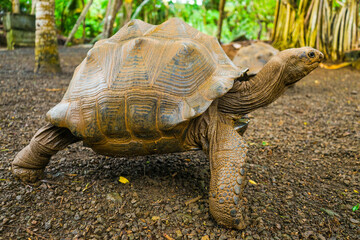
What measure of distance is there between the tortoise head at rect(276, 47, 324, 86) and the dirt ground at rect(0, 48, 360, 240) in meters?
1.02

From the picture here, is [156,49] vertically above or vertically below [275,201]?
above

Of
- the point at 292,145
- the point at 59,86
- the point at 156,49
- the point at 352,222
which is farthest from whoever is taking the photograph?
the point at 59,86

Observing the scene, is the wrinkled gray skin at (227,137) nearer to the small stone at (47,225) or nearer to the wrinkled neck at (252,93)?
the wrinkled neck at (252,93)

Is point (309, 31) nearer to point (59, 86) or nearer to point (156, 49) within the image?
point (59, 86)

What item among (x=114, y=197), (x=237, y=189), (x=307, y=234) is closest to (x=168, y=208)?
(x=114, y=197)

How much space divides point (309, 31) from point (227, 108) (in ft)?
26.3

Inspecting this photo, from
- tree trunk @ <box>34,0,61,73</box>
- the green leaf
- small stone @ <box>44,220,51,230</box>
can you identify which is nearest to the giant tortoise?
small stone @ <box>44,220,51,230</box>

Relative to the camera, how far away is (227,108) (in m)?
2.58

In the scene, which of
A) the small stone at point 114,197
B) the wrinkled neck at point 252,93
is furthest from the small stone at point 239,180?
the small stone at point 114,197

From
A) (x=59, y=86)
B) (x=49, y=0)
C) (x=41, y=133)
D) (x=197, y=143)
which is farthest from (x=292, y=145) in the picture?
(x=49, y=0)

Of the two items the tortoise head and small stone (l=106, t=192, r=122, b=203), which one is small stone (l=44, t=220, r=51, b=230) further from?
the tortoise head

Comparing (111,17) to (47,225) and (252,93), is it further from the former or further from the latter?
(47,225)

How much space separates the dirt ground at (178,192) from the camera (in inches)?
80.9

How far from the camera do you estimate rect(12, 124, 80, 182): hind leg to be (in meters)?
2.44
